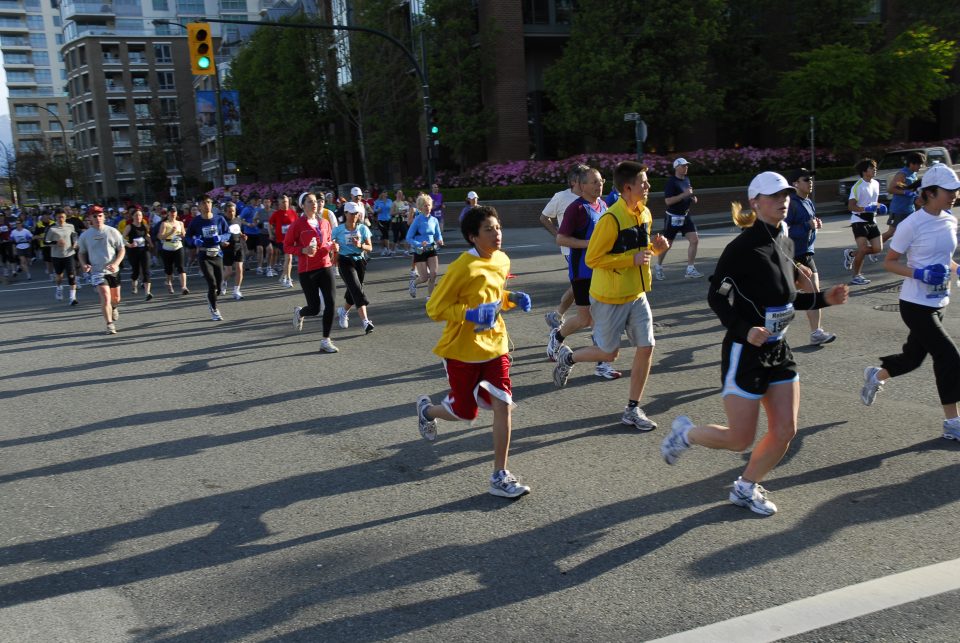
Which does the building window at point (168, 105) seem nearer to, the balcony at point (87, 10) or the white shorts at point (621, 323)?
the balcony at point (87, 10)

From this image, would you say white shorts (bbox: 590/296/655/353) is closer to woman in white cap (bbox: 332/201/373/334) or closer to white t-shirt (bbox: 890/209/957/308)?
white t-shirt (bbox: 890/209/957/308)

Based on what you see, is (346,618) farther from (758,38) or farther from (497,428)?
(758,38)

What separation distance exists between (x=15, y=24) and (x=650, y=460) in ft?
478

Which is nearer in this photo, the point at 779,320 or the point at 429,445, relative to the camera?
the point at 779,320

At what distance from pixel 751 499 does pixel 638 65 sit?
→ 28414 millimetres

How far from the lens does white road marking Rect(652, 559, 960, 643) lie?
3580mm

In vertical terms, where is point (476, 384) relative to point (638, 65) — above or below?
below

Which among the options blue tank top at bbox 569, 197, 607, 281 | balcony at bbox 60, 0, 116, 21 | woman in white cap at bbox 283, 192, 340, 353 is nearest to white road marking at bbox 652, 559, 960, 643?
blue tank top at bbox 569, 197, 607, 281

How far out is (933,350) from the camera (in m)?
5.86

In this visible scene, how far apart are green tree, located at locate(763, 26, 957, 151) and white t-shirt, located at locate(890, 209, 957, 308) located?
25994 mm

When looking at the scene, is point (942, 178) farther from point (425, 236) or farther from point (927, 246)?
point (425, 236)

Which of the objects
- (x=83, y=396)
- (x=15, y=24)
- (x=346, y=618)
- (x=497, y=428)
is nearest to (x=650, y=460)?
(x=497, y=428)

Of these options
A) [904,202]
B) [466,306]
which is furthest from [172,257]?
[466,306]

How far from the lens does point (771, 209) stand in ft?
15.0
